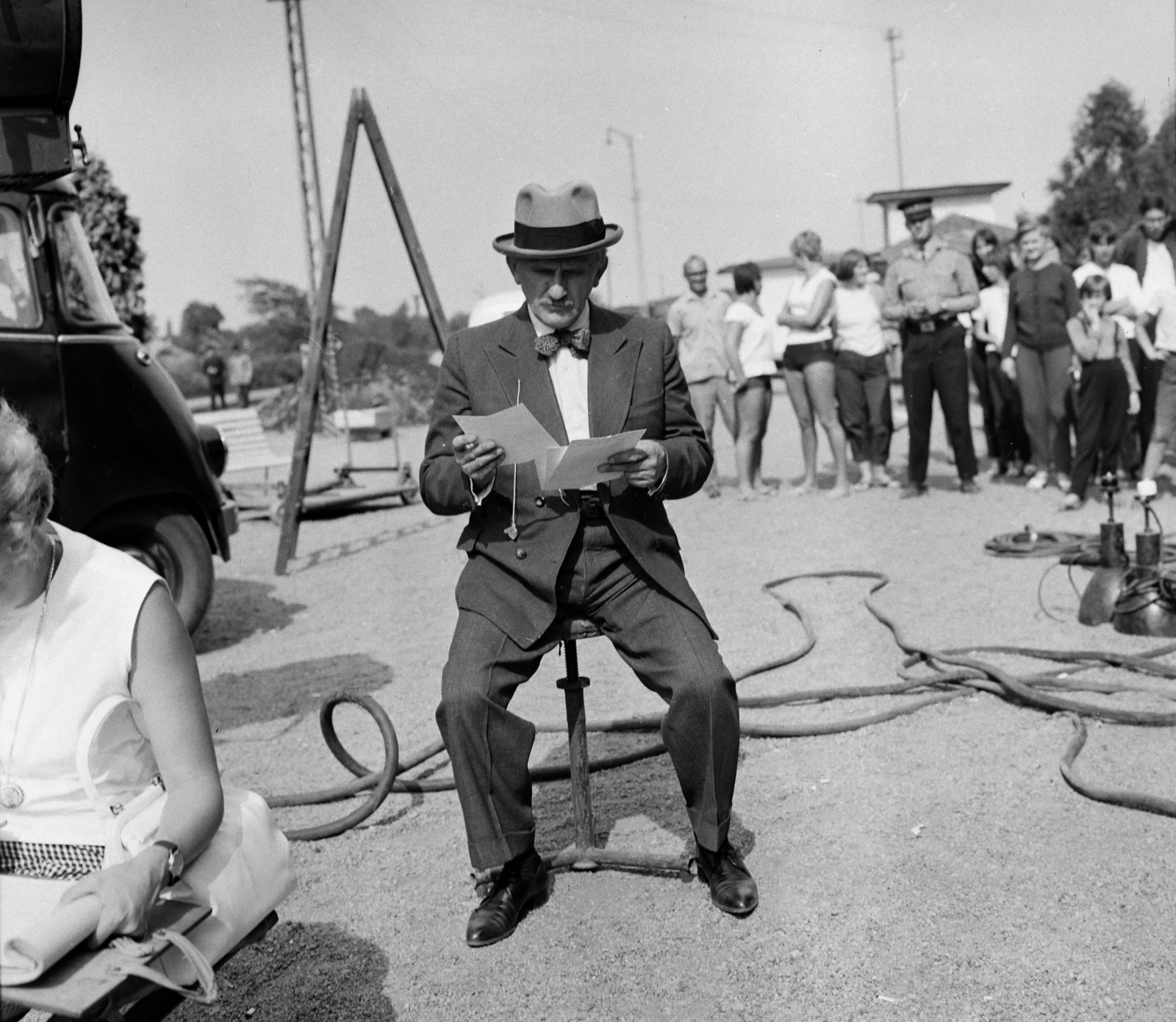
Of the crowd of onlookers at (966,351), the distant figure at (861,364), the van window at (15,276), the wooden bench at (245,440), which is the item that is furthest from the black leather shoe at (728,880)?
the wooden bench at (245,440)

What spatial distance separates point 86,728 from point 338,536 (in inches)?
400

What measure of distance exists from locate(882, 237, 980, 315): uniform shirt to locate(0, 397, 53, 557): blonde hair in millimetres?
9492

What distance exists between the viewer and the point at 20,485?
251cm

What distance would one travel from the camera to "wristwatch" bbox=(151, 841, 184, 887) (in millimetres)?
2488

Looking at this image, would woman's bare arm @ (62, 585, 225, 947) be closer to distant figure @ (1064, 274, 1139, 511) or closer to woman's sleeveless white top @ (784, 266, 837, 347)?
distant figure @ (1064, 274, 1139, 511)

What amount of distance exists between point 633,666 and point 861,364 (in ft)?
28.4

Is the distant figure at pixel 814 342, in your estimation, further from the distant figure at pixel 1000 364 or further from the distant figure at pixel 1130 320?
the distant figure at pixel 1130 320

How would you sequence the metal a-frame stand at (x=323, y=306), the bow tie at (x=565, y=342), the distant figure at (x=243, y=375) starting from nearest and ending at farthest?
1. the bow tie at (x=565, y=342)
2. the metal a-frame stand at (x=323, y=306)
3. the distant figure at (x=243, y=375)

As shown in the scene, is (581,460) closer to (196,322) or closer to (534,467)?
(534,467)

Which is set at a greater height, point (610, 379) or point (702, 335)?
point (702, 335)

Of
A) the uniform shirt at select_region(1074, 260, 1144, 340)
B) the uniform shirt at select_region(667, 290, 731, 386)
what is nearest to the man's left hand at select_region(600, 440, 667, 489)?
the uniform shirt at select_region(1074, 260, 1144, 340)

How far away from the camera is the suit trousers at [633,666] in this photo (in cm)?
381

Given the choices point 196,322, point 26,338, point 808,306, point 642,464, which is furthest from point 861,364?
point 196,322

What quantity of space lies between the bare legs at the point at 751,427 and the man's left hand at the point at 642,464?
28.0ft
